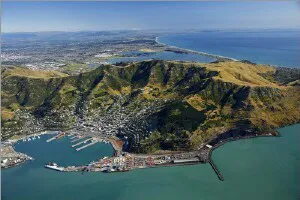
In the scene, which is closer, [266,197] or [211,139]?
[266,197]

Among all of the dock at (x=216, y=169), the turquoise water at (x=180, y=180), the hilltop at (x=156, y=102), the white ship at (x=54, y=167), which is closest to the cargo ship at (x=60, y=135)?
the hilltop at (x=156, y=102)

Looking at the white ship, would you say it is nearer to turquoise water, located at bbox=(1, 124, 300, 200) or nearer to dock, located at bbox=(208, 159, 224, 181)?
turquoise water, located at bbox=(1, 124, 300, 200)

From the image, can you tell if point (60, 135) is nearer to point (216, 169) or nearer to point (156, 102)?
point (156, 102)

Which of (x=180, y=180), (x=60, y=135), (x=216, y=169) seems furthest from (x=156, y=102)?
(x=180, y=180)

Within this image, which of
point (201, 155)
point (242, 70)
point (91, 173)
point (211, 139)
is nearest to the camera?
point (91, 173)

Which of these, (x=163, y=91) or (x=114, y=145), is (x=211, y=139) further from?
(x=163, y=91)

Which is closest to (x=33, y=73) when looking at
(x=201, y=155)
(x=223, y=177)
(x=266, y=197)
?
(x=201, y=155)

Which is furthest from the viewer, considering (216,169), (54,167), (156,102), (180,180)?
(156,102)

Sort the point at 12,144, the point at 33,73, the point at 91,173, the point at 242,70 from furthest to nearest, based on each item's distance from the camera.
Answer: the point at 33,73 < the point at 242,70 < the point at 12,144 < the point at 91,173
